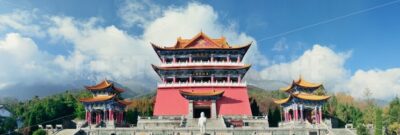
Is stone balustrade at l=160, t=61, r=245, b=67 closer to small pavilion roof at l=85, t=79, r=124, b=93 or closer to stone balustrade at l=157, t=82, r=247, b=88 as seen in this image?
stone balustrade at l=157, t=82, r=247, b=88

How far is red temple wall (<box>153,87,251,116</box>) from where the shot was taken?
39.5 m

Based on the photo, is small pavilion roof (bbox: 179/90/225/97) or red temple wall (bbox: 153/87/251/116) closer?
small pavilion roof (bbox: 179/90/225/97)

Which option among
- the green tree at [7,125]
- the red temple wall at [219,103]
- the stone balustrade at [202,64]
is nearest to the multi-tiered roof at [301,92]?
the red temple wall at [219,103]

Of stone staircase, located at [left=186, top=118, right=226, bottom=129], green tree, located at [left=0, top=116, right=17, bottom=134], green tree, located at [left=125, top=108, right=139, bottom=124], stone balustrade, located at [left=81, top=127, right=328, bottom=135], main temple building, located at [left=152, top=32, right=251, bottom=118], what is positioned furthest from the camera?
green tree, located at [left=125, top=108, right=139, bottom=124]

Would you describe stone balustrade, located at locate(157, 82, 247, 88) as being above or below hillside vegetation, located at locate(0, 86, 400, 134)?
above

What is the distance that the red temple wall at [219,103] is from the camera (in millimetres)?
39531

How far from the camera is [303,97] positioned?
37656 mm

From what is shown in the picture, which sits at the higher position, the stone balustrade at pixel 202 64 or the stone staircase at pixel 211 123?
the stone balustrade at pixel 202 64

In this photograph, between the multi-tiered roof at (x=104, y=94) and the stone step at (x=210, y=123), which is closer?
the stone step at (x=210, y=123)

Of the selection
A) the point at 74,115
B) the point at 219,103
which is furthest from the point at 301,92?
the point at 74,115

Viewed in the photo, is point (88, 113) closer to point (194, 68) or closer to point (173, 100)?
point (173, 100)

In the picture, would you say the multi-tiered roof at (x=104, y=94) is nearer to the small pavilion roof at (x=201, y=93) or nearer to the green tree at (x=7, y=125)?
the small pavilion roof at (x=201, y=93)

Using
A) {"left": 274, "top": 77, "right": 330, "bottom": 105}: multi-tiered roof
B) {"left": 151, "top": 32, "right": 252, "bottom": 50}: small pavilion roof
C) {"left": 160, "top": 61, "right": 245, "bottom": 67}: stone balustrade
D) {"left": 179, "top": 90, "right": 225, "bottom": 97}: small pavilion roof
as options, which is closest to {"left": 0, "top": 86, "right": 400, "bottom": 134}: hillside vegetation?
{"left": 274, "top": 77, "right": 330, "bottom": 105}: multi-tiered roof

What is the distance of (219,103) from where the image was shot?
39594 mm
